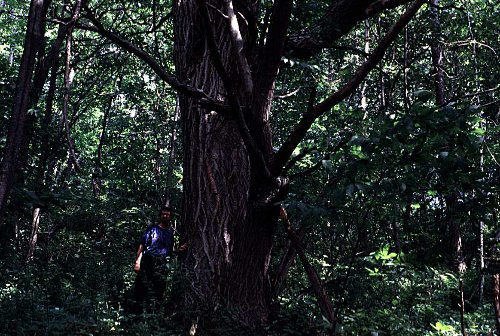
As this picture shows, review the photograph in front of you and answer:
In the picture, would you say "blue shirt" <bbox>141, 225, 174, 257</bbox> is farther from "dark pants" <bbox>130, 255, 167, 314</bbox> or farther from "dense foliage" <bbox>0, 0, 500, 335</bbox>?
"dense foliage" <bbox>0, 0, 500, 335</bbox>

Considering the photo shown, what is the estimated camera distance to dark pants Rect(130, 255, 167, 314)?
6.12 m

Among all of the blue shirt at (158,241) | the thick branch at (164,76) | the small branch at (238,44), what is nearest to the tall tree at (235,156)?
the small branch at (238,44)

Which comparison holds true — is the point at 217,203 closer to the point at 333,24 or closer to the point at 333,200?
the point at 333,200

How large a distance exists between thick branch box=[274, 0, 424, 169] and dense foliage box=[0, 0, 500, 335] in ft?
0.58

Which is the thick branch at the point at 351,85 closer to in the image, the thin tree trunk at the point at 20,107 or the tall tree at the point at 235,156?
the tall tree at the point at 235,156

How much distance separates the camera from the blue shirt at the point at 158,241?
283 inches

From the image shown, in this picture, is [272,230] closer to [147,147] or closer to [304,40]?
[304,40]

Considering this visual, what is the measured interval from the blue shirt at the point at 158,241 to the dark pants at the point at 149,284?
14 cm

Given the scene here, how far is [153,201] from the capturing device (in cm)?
1261

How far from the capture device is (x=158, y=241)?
723 cm

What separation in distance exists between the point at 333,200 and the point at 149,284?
2.79 metres

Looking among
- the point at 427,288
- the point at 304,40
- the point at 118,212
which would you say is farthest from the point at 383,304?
the point at 118,212

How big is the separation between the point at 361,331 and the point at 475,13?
705 centimetres

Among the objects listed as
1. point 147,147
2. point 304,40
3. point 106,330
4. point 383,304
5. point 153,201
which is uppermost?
point 147,147
